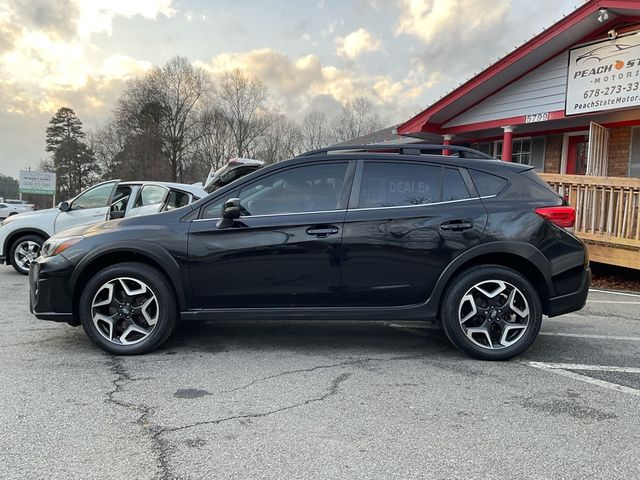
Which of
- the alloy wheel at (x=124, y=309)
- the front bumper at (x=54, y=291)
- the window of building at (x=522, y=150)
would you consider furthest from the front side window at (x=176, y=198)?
the window of building at (x=522, y=150)

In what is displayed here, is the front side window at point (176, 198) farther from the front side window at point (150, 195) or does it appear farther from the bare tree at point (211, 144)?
the bare tree at point (211, 144)

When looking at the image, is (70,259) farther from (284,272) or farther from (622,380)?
(622,380)

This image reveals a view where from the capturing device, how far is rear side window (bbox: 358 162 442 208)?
13.8 feet

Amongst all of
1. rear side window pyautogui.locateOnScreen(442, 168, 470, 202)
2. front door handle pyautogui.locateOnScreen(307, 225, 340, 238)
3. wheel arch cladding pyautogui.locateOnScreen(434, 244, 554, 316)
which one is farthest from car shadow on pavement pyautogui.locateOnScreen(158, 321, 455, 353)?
rear side window pyautogui.locateOnScreen(442, 168, 470, 202)

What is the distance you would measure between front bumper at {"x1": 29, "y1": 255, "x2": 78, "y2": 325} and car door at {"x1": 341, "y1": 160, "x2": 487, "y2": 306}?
2.34 m

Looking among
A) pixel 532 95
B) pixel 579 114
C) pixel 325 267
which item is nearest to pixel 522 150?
pixel 532 95

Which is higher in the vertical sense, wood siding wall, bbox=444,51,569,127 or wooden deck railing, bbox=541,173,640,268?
wood siding wall, bbox=444,51,569,127

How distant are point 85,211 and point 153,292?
17.8ft

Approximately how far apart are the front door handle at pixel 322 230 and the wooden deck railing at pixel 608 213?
Answer: 6.05 m

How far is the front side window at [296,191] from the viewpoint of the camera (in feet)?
13.7

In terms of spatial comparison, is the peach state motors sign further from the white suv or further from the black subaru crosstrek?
the white suv

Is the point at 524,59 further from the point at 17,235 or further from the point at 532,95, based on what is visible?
the point at 17,235

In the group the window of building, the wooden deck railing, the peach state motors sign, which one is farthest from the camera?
the window of building

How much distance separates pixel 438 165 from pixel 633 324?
3300mm
